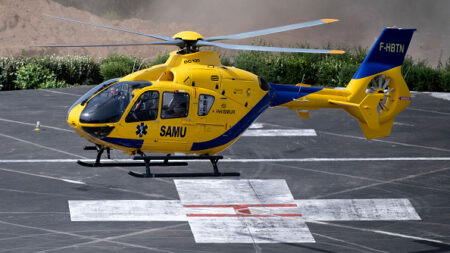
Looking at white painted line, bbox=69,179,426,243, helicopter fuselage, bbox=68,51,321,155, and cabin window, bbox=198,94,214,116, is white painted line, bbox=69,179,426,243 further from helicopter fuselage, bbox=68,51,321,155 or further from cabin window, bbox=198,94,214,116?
cabin window, bbox=198,94,214,116

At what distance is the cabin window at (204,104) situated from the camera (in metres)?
25.6

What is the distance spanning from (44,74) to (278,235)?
89.2 ft

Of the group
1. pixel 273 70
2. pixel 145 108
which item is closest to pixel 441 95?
pixel 273 70

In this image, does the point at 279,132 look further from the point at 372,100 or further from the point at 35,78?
the point at 35,78

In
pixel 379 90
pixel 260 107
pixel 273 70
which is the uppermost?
pixel 379 90

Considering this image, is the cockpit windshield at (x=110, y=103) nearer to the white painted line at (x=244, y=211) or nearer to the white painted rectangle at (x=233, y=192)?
the white painted line at (x=244, y=211)

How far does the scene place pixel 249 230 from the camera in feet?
97.3

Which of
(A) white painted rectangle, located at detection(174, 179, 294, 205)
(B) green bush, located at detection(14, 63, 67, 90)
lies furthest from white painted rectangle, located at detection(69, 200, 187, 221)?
(B) green bush, located at detection(14, 63, 67, 90)

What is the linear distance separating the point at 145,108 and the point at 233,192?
924 centimetres

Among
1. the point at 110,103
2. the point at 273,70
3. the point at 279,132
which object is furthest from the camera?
the point at 273,70

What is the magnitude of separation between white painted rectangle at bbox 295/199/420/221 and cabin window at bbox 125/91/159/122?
8.65 m

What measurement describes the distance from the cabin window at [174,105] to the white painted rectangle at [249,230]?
5.30m

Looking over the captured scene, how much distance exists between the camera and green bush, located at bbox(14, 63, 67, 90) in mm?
51094

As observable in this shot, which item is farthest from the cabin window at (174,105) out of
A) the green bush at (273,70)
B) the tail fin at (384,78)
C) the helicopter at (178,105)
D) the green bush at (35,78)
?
the green bush at (35,78)
